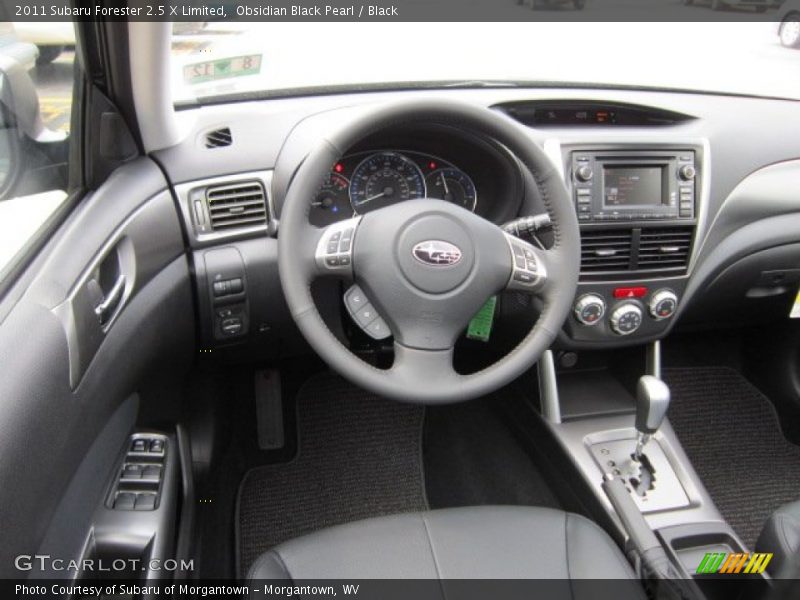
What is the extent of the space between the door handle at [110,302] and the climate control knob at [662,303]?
4.25ft

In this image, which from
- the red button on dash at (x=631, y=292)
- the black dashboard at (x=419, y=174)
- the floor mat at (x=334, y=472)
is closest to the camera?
the black dashboard at (x=419, y=174)

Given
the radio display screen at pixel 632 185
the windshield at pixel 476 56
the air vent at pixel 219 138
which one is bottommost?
the radio display screen at pixel 632 185

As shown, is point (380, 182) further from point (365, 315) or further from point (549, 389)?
→ point (549, 389)

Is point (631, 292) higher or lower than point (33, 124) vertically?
lower

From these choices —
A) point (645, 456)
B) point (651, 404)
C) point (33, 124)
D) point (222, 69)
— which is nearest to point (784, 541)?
point (651, 404)

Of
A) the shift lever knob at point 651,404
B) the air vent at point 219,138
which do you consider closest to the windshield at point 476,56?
the air vent at point 219,138

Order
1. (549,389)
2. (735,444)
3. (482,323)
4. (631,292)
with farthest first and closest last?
(735,444) < (549,389) < (631,292) < (482,323)

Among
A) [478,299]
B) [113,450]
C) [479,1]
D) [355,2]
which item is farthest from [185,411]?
[479,1]

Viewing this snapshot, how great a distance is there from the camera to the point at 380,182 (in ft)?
5.61

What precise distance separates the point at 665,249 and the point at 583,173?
308 mm

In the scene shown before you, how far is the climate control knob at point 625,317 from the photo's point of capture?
6.19 feet

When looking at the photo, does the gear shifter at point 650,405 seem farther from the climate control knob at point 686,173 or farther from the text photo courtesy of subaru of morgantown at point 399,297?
the climate control knob at point 686,173

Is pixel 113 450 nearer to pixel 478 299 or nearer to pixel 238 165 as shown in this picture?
pixel 238 165

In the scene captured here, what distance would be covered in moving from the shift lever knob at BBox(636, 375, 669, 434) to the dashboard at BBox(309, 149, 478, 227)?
64cm
